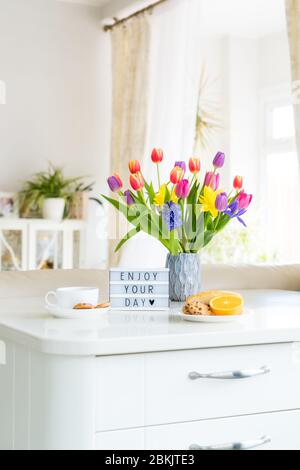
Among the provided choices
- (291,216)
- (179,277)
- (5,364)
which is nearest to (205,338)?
(5,364)

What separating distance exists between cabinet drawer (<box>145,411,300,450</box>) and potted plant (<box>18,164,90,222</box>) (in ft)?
12.3

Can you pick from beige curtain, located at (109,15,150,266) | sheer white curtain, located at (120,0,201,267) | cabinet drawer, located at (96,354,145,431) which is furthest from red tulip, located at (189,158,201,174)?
beige curtain, located at (109,15,150,266)

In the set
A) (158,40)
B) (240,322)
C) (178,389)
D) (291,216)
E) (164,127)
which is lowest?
(178,389)

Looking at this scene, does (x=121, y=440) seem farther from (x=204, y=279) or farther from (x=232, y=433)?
(x=204, y=279)

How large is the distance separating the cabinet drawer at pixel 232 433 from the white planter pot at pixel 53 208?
12.2 ft

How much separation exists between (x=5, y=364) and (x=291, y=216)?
4743 mm

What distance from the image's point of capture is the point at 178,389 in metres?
1.40

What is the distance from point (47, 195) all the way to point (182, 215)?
3.24 meters

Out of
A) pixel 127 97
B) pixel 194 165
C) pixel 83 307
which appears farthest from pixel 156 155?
pixel 127 97

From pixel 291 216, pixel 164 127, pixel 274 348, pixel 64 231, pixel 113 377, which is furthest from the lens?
pixel 291 216

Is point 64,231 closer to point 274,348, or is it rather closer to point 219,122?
point 219,122

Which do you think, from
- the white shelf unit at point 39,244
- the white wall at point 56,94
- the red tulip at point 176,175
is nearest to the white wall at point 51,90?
the white wall at point 56,94

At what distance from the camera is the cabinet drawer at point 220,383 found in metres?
1.38

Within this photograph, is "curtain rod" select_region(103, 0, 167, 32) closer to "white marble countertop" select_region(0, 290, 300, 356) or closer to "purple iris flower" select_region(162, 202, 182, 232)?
"purple iris flower" select_region(162, 202, 182, 232)
